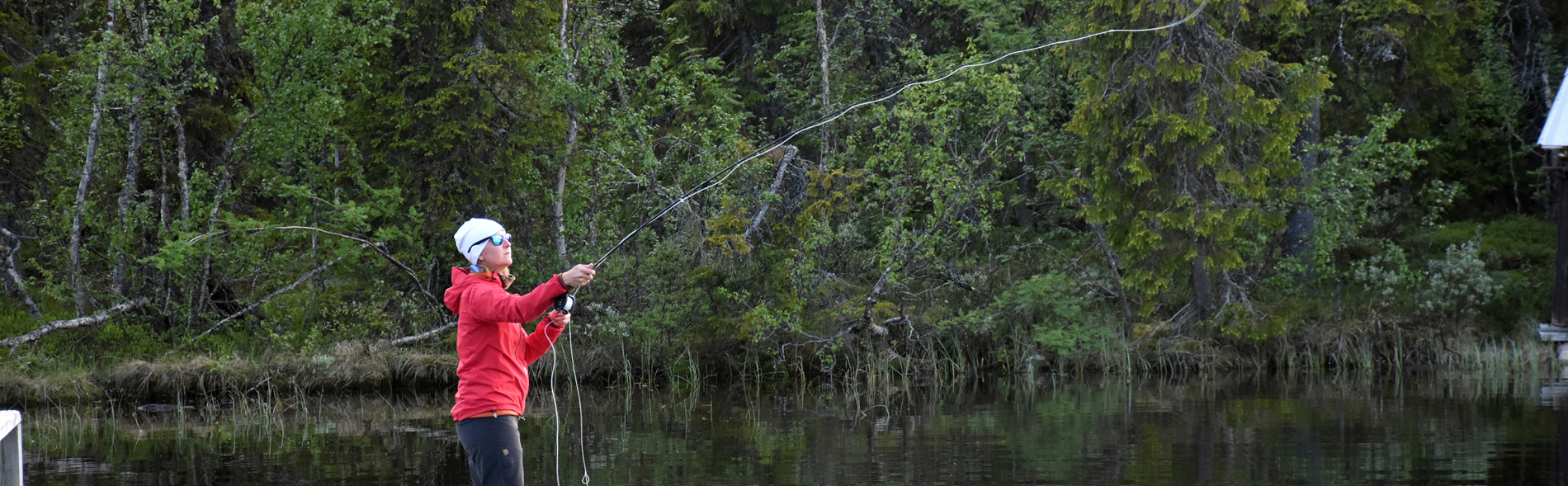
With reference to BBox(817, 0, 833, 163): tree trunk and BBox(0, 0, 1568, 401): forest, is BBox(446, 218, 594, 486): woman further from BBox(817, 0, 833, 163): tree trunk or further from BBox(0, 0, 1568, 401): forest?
BBox(817, 0, 833, 163): tree trunk

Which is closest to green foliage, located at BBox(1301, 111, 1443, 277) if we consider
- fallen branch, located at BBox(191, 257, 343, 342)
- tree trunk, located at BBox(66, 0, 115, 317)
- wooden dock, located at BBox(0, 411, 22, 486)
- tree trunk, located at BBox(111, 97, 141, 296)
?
fallen branch, located at BBox(191, 257, 343, 342)

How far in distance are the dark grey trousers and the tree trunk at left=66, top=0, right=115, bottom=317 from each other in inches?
505

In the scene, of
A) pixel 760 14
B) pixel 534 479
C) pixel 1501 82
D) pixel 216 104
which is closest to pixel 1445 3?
pixel 1501 82

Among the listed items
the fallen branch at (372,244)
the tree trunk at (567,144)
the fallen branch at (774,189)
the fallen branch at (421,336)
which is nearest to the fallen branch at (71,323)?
the fallen branch at (372,244)

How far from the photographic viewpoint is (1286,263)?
18016 mm

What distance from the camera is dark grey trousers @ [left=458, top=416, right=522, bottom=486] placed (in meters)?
5.20

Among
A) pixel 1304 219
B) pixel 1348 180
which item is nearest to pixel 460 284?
pixel 1348 180

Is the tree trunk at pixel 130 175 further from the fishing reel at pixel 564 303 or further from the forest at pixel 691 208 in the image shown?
the fishing reel at pixel 564 303

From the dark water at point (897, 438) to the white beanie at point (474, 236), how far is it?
11.3ft

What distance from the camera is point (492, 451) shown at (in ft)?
17.1

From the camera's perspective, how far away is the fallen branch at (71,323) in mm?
15948

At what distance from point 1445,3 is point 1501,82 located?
250 centimetres

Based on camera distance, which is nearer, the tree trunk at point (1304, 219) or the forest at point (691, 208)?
the forest at point (691, 208)

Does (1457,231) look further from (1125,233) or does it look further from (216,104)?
(216,104)
